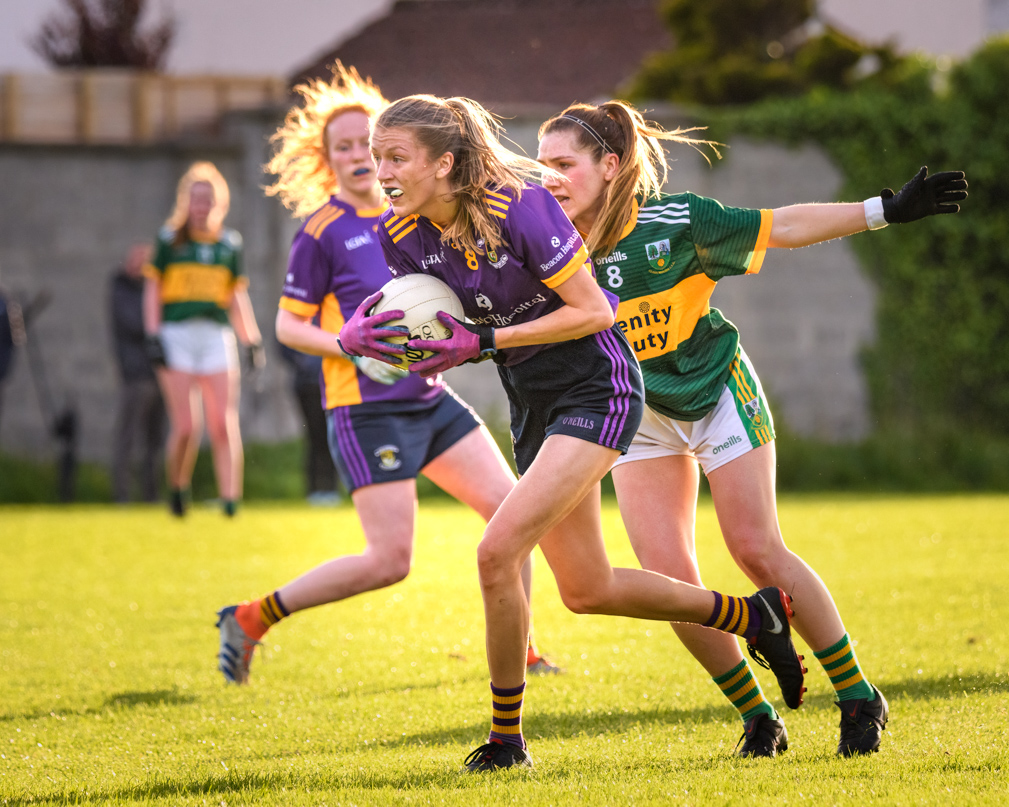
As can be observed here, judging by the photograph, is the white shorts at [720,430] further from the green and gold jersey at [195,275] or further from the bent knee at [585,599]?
the green and gold jersey at [195,275]

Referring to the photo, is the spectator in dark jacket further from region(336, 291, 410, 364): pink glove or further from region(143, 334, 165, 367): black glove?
region(336, 291, 410, 364): pink glove

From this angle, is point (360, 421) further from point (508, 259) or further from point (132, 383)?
point (132, 383)

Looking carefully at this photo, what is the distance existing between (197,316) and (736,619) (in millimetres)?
7634

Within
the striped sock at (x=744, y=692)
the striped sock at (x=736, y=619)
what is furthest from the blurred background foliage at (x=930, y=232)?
the striped sock at (x=736, y=619)

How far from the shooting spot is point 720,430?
3.83 m

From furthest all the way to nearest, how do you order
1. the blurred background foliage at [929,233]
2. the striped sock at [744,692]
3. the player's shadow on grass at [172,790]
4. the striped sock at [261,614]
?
the blurred background foliage at [929,233] → the striped sock at [261,614] → the striped sock at [744,692] → the player's shadow on grass at [172,790]

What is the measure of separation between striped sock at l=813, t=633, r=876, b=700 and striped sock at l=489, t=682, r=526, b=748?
0.96 meters

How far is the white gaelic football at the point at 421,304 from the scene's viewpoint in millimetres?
3488

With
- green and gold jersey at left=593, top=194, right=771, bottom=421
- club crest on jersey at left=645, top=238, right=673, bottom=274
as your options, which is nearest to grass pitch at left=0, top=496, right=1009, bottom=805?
green and gold jersey at left=593, top=194, right=771, bottom=421

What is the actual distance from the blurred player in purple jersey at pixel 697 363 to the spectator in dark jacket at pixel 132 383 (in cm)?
1057

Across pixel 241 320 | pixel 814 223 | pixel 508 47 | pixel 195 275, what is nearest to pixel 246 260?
pixel 195 275

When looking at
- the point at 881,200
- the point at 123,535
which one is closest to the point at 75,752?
the point at 881,200

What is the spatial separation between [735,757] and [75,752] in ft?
6.76

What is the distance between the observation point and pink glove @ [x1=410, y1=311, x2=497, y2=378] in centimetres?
340
